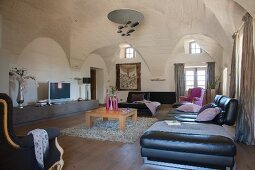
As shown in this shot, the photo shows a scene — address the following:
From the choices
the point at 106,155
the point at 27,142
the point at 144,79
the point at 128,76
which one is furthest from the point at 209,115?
the point at 128,76

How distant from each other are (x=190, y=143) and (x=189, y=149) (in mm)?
71

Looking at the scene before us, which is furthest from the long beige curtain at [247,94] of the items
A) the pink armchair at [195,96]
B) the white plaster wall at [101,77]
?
the white plaster wall at [101,77]

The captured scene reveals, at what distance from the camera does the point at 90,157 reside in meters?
2.70

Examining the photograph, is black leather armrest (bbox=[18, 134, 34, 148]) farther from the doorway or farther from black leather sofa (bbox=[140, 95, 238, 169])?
the doorway

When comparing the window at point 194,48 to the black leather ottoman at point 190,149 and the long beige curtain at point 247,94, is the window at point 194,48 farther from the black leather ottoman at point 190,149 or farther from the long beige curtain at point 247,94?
the black leather ottoman at point 190,149

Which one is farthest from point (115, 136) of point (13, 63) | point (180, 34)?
point (180, 34)

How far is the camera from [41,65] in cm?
635

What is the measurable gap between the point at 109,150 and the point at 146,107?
3349 millimetres

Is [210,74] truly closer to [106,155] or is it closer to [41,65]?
[41,65]

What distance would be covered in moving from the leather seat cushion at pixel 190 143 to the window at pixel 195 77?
24.7 ft

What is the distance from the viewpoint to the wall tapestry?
10.4m

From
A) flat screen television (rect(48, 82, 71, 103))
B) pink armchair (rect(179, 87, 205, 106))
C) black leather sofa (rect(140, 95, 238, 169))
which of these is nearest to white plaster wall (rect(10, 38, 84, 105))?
flat screen television (rect(48, 82, 71, 103))

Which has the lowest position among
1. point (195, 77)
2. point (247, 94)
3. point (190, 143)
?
point (190, 143)

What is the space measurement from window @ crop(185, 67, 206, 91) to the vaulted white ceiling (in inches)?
56.1
